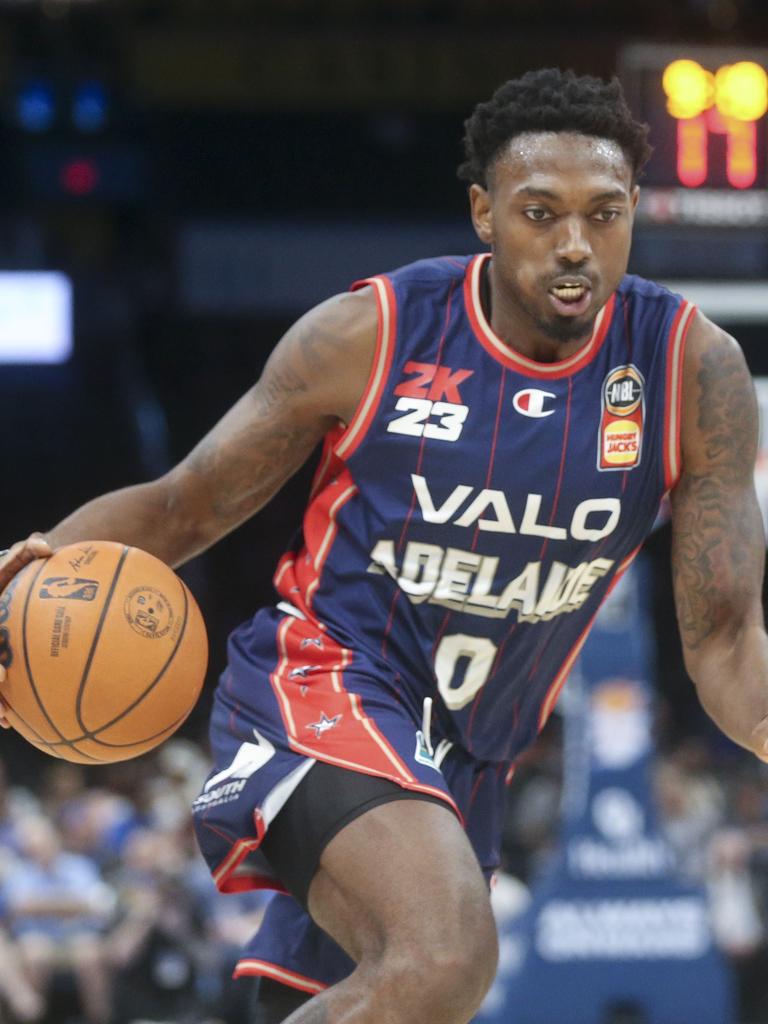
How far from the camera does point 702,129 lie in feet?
21.4

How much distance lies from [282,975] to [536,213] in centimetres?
148

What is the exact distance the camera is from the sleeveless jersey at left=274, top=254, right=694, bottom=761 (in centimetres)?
289

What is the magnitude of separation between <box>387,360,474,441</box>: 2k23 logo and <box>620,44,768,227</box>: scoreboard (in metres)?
3.79

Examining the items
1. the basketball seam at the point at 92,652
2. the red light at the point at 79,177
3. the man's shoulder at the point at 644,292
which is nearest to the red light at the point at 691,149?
the man's shoulder at the point at 644,292

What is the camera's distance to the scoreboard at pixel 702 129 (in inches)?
256

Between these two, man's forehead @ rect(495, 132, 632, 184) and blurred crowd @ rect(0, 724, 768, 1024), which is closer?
man's forehead @ rect(495, 132, 632, 184)

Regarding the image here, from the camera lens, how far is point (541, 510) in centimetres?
289

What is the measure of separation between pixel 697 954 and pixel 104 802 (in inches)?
132

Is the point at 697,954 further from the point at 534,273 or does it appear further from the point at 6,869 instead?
the point at 534,273

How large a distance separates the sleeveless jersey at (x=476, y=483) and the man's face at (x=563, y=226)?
143mm

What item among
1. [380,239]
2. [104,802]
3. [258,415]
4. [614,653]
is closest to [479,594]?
[258,415]

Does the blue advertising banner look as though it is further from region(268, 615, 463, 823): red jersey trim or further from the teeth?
the teeth

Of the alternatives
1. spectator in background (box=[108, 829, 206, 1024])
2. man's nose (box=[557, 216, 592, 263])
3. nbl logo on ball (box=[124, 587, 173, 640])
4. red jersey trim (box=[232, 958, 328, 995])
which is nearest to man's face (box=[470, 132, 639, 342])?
man's nose (box=[557, 216, 592, 263])

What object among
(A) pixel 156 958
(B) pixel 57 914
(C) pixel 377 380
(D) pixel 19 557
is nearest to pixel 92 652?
(D) pixel 19 557
